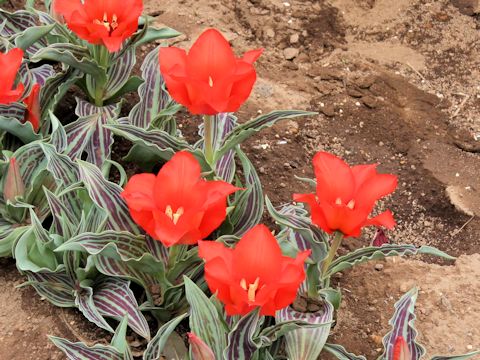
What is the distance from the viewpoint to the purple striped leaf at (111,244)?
2.41 metres

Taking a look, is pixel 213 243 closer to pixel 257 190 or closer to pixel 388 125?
pixel 257 190

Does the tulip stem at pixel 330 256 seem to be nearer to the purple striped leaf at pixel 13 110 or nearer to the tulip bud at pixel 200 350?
the tulip bud at pixel 200 350

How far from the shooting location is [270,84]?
3641 millimetres

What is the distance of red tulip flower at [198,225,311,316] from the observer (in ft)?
6.84

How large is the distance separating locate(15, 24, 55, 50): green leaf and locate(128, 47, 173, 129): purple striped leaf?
0.40 metres

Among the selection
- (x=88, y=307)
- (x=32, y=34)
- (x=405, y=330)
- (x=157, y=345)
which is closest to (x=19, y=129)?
(x=32, y=34)

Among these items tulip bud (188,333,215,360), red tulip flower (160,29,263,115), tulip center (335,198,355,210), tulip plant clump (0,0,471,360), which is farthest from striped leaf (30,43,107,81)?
tulip bud (188,333,215,360)

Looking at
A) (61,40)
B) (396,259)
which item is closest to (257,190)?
(396,259)

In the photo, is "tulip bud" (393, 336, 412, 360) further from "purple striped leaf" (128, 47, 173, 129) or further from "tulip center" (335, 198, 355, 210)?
"purple striped leaf" (128, 47, 173, 129)

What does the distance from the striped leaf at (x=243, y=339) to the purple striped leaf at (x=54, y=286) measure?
608 mm

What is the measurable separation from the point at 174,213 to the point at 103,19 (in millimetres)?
970

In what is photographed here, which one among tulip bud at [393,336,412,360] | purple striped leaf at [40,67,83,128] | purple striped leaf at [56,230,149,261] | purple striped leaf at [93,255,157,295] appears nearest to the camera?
tulip bud at [393,336,412,360]

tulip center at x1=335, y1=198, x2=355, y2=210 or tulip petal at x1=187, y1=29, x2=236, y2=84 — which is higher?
tulip petal at x1=187, y1=29, x2=236, y2=84

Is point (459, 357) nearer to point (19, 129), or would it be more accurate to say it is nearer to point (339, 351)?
point (339, 351)
